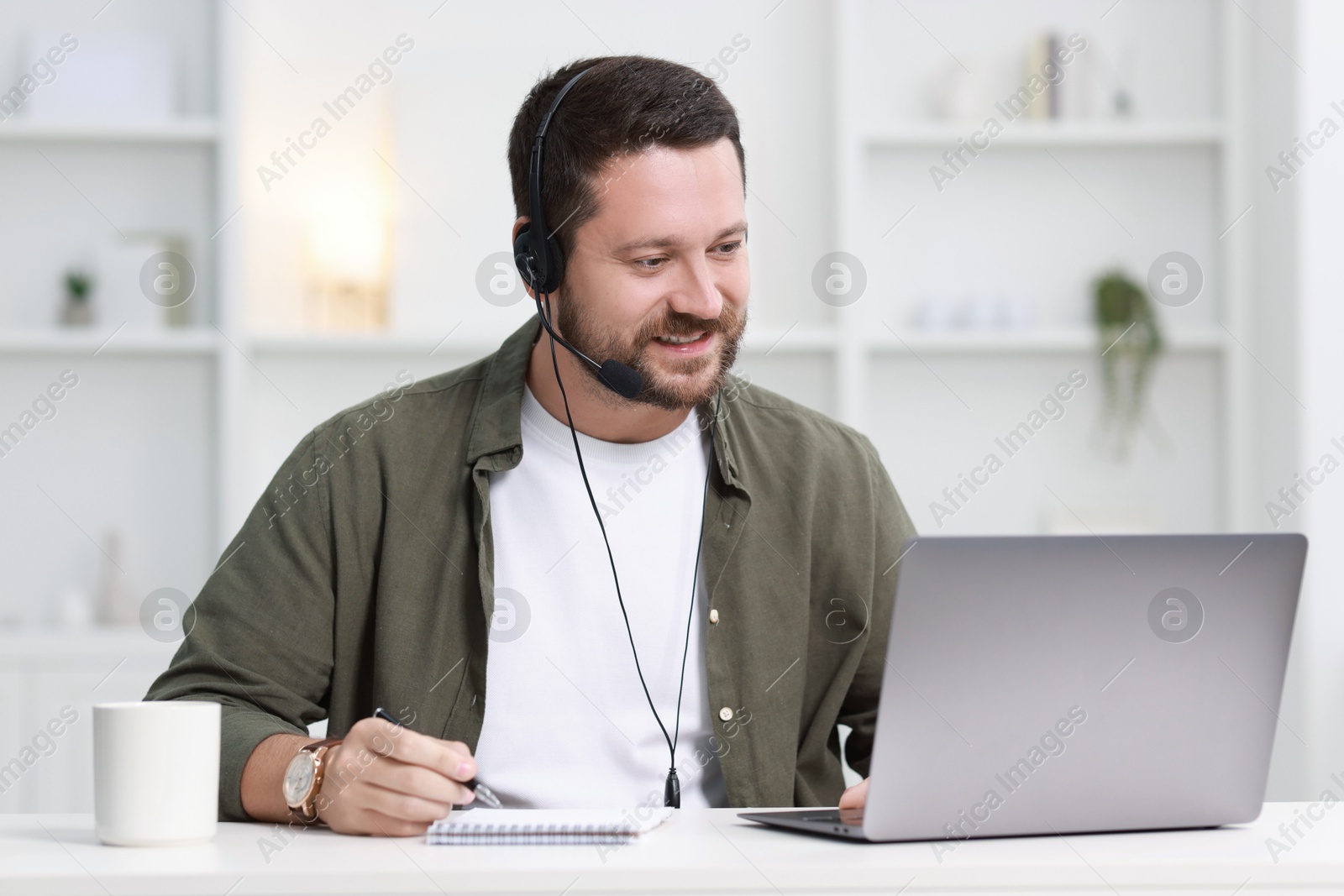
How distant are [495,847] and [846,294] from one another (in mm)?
2282

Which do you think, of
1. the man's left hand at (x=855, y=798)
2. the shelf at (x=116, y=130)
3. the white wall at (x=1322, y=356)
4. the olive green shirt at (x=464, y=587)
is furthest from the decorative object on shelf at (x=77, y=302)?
the white wall at (x=1322, y=356)

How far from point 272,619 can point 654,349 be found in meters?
0.52

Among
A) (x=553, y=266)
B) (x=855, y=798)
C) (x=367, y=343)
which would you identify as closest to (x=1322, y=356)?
(x=553, y=266)

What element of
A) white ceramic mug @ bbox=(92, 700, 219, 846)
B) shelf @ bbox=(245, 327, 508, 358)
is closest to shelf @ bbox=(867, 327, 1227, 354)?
shelf @ bbox=(245, 327, 508, 358)

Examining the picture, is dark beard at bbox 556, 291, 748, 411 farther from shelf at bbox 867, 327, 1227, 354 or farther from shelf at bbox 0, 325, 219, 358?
shelf at bbox 0, 325, 219, 358

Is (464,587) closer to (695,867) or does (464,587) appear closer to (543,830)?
(543,830)

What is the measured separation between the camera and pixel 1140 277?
10.2 ft

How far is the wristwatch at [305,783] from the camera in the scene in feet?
3.27

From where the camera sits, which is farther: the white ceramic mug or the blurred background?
the blurred background

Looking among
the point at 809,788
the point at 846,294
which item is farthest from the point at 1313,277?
the point at 809,788

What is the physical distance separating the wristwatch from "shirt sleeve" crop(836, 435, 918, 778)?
2.15 feet

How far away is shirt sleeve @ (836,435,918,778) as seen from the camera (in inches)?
58.8

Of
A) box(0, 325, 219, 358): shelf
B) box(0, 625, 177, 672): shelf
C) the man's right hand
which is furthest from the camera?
box(0, 325, 219, 358): shelf

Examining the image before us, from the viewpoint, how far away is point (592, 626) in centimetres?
144
